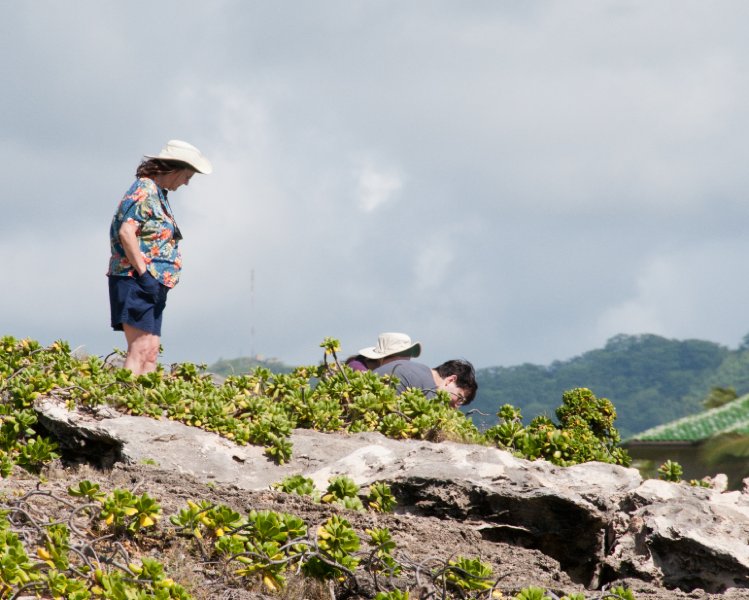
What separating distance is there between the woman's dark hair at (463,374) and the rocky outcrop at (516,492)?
6.49 ft

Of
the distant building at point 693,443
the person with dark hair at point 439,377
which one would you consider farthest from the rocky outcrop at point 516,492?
the distant building at point 693,443

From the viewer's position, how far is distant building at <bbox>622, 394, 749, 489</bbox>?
80.8 ft

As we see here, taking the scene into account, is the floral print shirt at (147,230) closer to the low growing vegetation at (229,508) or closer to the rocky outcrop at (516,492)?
the low growing vegetation at (229,508)

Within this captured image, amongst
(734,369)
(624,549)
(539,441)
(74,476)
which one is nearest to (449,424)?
(539,441)

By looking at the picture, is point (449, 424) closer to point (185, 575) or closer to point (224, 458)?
point (224, 458)

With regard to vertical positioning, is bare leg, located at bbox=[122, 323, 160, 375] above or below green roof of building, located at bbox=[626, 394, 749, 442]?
below

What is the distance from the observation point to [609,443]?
978 cm

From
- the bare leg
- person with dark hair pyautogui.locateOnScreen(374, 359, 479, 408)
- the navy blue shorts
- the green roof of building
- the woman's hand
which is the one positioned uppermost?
the green roof of building

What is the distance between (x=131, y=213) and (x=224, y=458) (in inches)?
96.5

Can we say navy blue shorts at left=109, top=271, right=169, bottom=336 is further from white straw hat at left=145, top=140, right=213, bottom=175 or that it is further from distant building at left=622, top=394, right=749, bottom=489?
distant building at left=622, top=394, right=749, bottom=489

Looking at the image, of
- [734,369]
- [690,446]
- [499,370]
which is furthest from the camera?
[734,369]

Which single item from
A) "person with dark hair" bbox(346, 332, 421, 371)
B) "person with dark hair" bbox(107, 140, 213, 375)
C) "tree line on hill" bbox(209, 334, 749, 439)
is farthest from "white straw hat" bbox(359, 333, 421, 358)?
"tree line on hill" bbox(209, 334, 749, 439)

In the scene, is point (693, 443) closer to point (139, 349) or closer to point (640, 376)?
point (139, 349)

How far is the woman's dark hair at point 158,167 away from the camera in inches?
355
